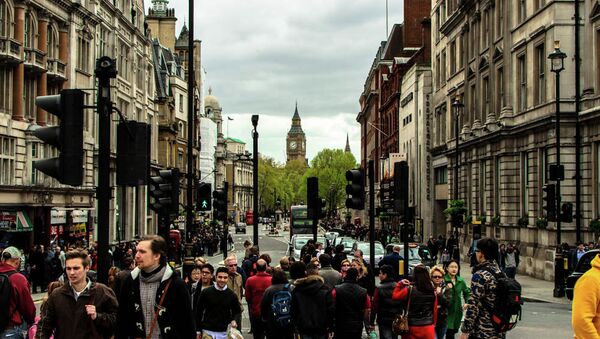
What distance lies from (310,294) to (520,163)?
32831 millimetres

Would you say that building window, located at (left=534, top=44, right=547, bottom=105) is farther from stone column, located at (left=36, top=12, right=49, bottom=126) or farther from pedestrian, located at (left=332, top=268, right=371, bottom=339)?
pedestrian, located at (left=332, top=268, right=371, bottom=339)

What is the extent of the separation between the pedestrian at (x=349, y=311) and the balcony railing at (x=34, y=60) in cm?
2850

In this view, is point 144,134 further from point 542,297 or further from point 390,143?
point 390,143

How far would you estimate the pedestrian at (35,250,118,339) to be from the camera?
810 centimetres

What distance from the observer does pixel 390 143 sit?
9488 centimetres

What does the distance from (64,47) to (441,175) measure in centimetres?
3013

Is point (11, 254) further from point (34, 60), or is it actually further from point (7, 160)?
point (34, 60)

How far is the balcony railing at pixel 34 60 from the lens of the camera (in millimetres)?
38491

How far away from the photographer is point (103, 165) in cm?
923

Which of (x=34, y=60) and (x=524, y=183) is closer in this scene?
(x=34, y=60)

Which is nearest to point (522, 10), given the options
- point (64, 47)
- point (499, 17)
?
point (499, 17)

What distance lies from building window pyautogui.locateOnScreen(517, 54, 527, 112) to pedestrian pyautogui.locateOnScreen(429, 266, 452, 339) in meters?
29.4

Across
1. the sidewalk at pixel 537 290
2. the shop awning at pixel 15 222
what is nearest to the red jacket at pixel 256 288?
the sidewalk at pixel 537 290

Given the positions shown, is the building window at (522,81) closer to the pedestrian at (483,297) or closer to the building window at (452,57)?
the building window at (452,57)
